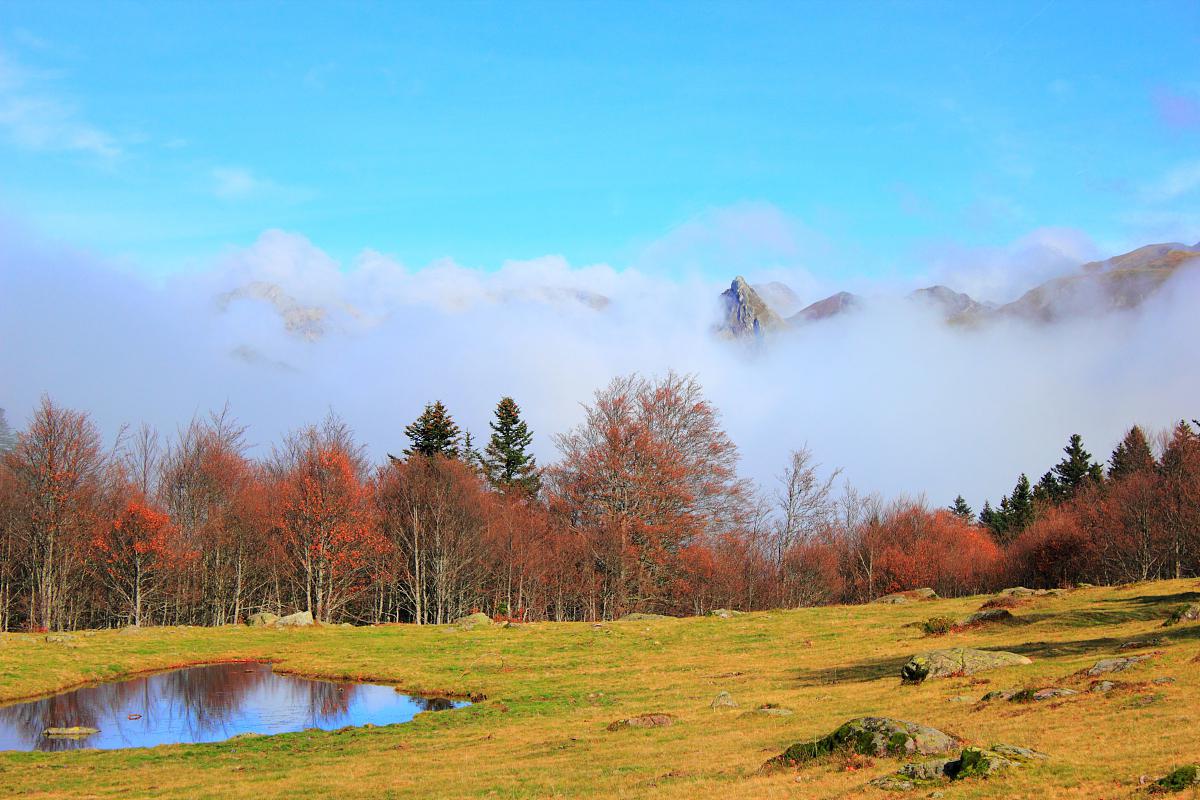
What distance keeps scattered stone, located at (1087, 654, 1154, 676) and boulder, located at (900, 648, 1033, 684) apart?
14.9ft

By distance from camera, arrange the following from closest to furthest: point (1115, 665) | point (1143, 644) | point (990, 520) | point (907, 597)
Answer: point (1115, 665)
point (1143, 644)
point (907, 597)
point (990, 520)

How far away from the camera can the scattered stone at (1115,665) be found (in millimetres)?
28109

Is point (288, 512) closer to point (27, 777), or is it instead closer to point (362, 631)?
point (362, 631)

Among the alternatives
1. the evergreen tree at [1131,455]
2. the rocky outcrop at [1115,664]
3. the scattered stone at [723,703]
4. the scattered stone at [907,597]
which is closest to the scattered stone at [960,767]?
the rocky outcrop at [1115,664]

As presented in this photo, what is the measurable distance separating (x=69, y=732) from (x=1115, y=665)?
39.3m

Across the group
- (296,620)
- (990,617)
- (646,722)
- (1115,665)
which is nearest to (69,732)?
(646,722)

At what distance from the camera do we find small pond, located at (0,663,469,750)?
35125 millimetres

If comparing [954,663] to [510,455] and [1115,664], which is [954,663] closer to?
[1115,664]

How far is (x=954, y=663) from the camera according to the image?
109 ft

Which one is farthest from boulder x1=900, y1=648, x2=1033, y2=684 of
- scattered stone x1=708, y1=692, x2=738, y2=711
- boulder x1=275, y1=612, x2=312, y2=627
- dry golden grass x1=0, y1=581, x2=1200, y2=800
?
boulder x1=275, y1=612, x2=312, y2=627

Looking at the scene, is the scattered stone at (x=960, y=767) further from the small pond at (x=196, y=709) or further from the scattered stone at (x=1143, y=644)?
the small pond at (x=196, y=709)

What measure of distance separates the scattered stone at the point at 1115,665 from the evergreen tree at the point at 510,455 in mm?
73846

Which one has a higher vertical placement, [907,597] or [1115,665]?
[1115,665]

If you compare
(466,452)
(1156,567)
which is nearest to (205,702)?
(466,452)
